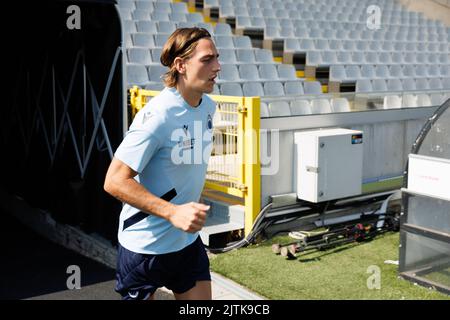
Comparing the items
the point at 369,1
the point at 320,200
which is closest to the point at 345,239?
the point at 320,200

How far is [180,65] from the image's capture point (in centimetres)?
250

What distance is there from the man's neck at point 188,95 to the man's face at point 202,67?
0.03 m

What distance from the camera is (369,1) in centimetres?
1920

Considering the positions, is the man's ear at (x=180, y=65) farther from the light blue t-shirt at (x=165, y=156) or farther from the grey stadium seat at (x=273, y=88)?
the grey stadium seat at (x=273, y=88)

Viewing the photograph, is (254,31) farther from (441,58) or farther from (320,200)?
(320,200)

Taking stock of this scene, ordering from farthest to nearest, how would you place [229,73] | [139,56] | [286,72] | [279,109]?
[286,72] → [229,73] → [139,56] → [279,109]

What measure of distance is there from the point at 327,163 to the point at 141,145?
3.93 meters

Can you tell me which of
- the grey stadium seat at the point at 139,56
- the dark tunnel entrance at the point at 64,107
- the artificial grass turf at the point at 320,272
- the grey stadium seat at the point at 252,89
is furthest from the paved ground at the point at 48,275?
the grey stadium seat at the point at 252,89

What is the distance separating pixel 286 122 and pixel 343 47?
8073 mm

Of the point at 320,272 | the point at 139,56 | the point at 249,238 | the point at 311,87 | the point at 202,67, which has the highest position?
the point at 139,56

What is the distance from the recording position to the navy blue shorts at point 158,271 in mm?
2615

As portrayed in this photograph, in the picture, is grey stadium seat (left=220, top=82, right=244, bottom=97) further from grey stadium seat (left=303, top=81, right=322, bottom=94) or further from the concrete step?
the concrete step

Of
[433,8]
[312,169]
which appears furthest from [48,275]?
[433,8]

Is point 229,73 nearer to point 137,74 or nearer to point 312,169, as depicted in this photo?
point 137,74
